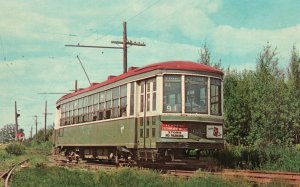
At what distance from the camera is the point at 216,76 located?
15.5 metres

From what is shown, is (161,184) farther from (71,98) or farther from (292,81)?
(292,81)

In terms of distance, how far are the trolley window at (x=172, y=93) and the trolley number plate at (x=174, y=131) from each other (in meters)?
0.53

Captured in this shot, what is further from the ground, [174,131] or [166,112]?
[166,112]

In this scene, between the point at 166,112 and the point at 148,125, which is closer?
the point at 166,112

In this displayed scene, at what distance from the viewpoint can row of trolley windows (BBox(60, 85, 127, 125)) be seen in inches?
672

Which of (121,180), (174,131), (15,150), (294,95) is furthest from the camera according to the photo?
(15,150)

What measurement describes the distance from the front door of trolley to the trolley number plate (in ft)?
1.38

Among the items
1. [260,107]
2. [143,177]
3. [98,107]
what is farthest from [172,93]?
[260,107]

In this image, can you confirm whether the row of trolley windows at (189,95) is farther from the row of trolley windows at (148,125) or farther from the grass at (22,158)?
the grass at (22,158)

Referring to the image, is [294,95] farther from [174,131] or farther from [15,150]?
[15,150]

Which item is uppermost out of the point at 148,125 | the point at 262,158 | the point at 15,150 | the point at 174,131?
the point at 148,125

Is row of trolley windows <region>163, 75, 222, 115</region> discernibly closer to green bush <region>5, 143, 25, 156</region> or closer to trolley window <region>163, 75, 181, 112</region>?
trolley window <region>163, 75, 181, 112</region>

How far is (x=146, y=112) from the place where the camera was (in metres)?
15.3

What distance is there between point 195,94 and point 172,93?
0.76 m
